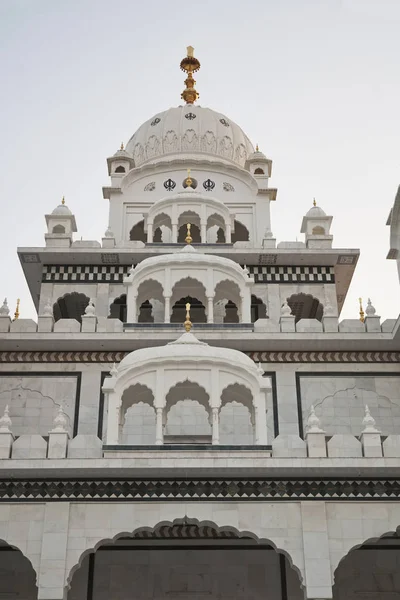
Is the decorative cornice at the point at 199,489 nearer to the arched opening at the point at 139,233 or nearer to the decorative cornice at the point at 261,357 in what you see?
the decorative cornice at the point at 261,357

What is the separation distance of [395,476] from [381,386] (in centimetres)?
613

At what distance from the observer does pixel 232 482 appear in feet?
63.7

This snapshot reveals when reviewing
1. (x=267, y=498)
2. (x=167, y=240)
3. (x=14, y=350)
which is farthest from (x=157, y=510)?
(x=167, y=240)

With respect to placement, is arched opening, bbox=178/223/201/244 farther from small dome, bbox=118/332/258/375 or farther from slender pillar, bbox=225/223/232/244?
small dome, bbox=118/332/258/375

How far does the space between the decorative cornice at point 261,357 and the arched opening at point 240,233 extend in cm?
783

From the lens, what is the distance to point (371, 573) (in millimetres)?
21812

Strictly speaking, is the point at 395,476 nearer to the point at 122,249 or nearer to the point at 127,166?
the point at 122,249

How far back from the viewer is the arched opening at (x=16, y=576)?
21.7m

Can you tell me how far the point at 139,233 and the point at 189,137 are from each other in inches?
173

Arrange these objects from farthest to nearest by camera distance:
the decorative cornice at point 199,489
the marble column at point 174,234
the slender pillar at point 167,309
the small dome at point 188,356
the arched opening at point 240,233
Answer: the arched opening at point 240,233, the marble column at point 174,234, the slender pillar at point 167,309, the small dome at point 188,356, the decorative cornice at point 199,489

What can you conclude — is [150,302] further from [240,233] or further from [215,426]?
[215,426]

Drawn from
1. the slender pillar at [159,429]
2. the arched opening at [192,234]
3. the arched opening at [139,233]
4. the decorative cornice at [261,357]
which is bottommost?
the slender pillar at [159,429]

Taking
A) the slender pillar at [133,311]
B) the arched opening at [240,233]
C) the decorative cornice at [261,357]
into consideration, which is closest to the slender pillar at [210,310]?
the decorative cornice at [261,357]

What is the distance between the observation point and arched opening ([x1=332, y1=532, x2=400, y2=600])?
21641mm
